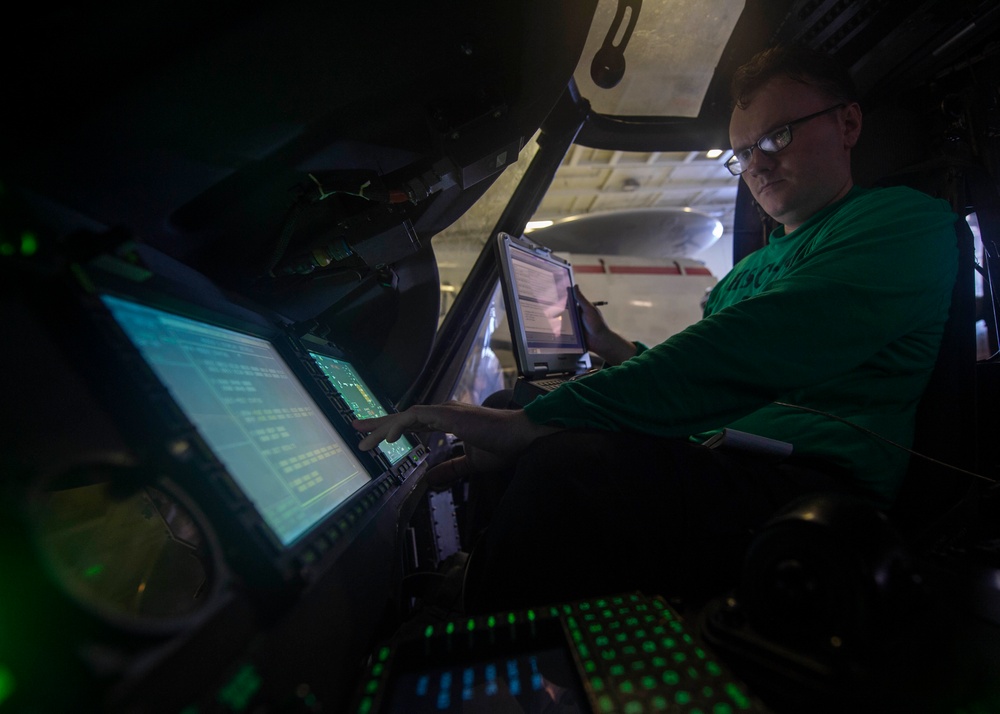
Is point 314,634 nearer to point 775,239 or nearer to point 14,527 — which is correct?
point 14,527

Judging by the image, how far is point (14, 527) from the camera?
11.3 inches

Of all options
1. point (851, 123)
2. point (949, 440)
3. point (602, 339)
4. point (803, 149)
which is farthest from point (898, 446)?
point (602, 339)

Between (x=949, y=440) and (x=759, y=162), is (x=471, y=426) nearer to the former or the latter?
(x=949, y=440)

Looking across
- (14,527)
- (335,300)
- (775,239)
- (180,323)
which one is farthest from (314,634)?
(775,239)

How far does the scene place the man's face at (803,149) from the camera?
1127 millimetres

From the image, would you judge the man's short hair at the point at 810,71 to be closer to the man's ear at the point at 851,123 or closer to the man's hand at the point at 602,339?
the man's ear at the point at 851,123

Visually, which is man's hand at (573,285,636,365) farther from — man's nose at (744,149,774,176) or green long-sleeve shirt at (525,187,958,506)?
green long-sleeve shirt at (525,187,958,506)

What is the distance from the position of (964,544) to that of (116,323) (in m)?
1.54

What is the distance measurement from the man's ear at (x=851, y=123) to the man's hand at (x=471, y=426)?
1199 mm

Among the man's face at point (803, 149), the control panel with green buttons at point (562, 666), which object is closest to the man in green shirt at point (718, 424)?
the control panel with green buttons at point (562, 666)

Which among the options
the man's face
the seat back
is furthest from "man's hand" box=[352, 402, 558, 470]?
the man's face

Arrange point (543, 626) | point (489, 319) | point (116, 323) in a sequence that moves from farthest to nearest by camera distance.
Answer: point (489, 319)
point (543, 626)
point (116, 323)

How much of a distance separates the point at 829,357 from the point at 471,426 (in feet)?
2.01

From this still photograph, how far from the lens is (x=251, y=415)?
529mm
